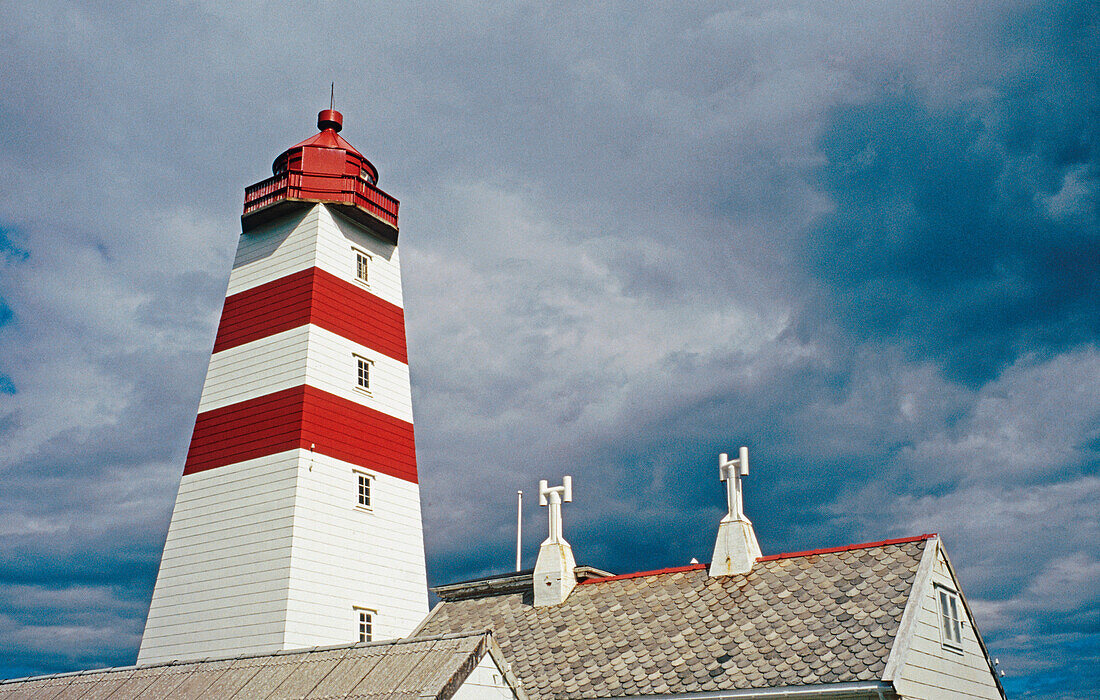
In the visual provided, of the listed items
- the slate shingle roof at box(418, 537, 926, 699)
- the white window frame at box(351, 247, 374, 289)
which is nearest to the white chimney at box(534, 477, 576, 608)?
the slate shingle roof at box(418, 537, 926, 699)

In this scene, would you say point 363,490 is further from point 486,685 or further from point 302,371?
A: point 486,685

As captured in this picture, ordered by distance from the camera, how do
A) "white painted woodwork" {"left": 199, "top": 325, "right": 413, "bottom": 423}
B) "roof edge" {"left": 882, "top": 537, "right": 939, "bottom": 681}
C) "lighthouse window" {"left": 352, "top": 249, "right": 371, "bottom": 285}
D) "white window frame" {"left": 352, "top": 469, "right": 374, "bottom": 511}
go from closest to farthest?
"roof edge" {"left": 882, "top": 537, "right": 939, "bottom": 681} → "white painted woodwork" {"left": 199, "top": 325, "right": 413, "bottom": 423} → "white window frame" {"left": 352, "top": 469, "right": 374, "bottom": 511} → "lighthouse window" {"left": 352, "top": 249, "right": 371, "bottom": 285}

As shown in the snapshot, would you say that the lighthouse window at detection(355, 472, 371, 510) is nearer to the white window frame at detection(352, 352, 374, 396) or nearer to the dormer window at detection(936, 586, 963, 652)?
the white window frame at detection(352, 352, 374, 396)

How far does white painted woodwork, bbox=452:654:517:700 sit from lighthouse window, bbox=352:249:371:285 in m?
15.6

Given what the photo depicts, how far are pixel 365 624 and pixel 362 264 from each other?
406 inches

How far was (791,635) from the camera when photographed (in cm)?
1717

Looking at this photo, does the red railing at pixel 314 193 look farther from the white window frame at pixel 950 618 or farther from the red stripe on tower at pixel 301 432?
the white window frame at pixel 950 618

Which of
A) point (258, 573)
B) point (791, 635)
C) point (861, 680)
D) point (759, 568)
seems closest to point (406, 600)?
point (258, 573)

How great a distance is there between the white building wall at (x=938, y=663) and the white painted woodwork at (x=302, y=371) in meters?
15.0

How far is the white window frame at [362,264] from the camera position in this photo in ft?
88.9

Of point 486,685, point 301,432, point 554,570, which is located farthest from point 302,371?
point 486,685

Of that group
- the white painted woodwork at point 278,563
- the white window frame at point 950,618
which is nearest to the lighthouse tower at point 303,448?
the white painted woodwork at point 278,563

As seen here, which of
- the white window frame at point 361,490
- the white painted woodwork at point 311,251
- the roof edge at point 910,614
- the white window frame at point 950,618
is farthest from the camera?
the white painted woodwork at point 311,251

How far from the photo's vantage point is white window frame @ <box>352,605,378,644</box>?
2347 centimetres
